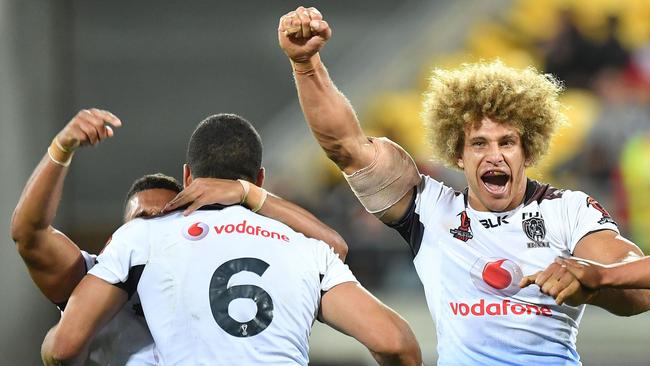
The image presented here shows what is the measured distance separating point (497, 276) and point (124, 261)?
53.3 inches

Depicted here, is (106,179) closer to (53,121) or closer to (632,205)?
(53,121)

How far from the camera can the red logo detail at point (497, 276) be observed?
11.9 ft

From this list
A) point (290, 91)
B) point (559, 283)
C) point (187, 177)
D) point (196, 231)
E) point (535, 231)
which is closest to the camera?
point (559, 283)

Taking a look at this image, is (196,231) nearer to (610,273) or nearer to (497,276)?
(497,276)

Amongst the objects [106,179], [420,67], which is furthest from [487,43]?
[106,179]

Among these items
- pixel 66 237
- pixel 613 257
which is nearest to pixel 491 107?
pixel 613 257

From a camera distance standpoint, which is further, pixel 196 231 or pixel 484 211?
pixel 484 211

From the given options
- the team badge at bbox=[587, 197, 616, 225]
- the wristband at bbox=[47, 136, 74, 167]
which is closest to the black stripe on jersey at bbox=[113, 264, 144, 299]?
the wristband at bbox=[47, 136, 74, 167]

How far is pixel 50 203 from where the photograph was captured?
3.21 m

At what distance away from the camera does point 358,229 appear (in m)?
9.02

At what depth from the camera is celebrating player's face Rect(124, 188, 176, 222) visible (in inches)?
144

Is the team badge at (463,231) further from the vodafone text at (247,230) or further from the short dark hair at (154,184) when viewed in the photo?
the short dark hair at (154,184)

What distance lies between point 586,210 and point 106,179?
8270mm

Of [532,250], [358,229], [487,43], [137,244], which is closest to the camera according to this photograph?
[137,244]
